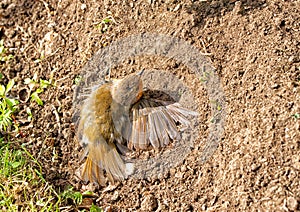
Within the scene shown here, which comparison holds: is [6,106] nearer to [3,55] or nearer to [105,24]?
[3,55]

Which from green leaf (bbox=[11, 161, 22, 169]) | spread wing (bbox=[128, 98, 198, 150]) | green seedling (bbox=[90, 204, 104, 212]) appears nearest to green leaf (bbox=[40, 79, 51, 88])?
green leaf (bbox=[11, 161, 22, 169])

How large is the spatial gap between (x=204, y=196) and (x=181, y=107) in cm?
69

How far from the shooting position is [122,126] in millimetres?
3721

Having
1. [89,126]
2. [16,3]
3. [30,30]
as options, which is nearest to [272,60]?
[89,126]

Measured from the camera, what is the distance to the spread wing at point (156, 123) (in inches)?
147

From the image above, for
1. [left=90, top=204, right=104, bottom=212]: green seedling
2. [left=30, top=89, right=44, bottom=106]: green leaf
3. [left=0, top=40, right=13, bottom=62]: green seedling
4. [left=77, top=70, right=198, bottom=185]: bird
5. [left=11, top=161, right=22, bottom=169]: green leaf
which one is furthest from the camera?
[left=0, top=40, right=13, bottom=62]: green seedling

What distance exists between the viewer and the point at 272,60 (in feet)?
11.8

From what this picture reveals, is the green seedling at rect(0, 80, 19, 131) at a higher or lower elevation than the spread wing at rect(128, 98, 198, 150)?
higher

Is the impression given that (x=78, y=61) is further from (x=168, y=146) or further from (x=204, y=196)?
(x=204, y=196)

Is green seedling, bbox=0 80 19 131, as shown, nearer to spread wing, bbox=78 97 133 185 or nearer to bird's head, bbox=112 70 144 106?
spread wing, bbox=78 97 133 185

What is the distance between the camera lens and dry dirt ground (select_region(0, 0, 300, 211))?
10.7ft

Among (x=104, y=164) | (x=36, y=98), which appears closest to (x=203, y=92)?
(x=104, y=164)

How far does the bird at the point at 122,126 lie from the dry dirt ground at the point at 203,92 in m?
0.14

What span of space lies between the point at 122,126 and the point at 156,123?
0.24 meters
